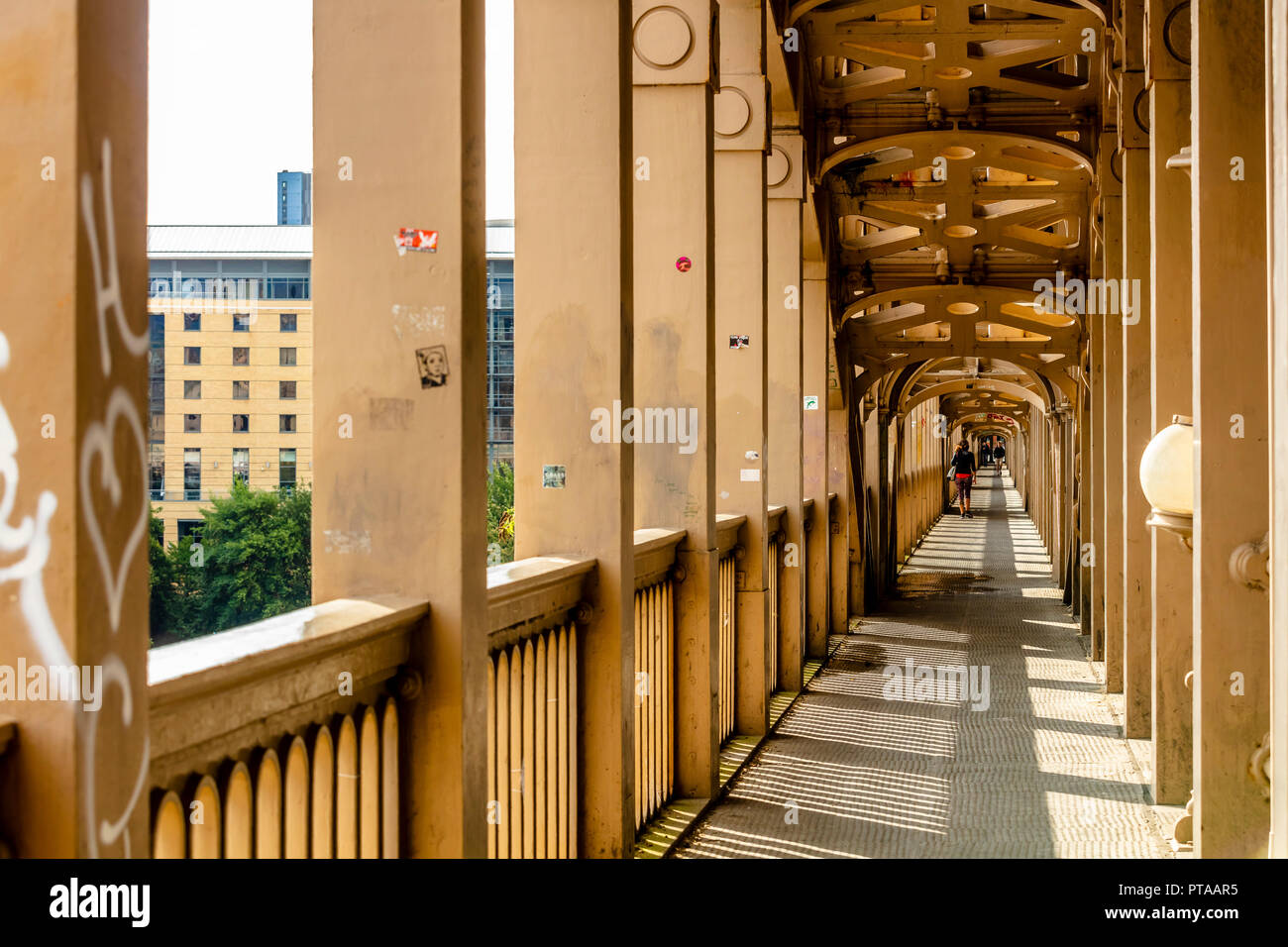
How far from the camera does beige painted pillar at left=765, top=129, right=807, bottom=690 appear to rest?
9.80m

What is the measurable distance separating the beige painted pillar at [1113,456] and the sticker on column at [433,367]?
6896mm

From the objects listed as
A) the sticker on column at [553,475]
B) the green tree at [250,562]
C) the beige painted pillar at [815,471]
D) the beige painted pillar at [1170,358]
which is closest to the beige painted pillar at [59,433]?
the sticker on column at [553,475]

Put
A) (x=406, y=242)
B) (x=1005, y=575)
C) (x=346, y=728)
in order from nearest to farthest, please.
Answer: (x=346, y=728)
(x=406, y=242)
(x=1005, y=575)

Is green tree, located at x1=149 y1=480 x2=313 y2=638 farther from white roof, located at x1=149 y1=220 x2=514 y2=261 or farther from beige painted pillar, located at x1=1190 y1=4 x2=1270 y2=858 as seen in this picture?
beige painted pillar, located at x1=1190 y1=4 x2=1270 y2=858

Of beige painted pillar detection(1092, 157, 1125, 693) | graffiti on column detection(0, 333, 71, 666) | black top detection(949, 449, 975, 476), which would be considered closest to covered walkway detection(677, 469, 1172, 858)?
beige painted pillar detection(1092, 157, 1125, 693)

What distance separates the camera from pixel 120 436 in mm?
1859

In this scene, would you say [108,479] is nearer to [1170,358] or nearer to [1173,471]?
[1173,471]

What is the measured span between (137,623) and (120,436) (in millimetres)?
282

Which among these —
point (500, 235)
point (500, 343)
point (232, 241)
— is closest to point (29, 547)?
point (232, 241)

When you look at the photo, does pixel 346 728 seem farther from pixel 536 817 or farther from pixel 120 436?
pixel 536 817

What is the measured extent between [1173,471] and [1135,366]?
2.69 m

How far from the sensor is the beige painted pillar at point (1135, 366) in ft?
24.1

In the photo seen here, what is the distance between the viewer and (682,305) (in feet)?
20.8

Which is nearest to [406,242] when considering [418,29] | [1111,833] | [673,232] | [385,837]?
[418,29]
